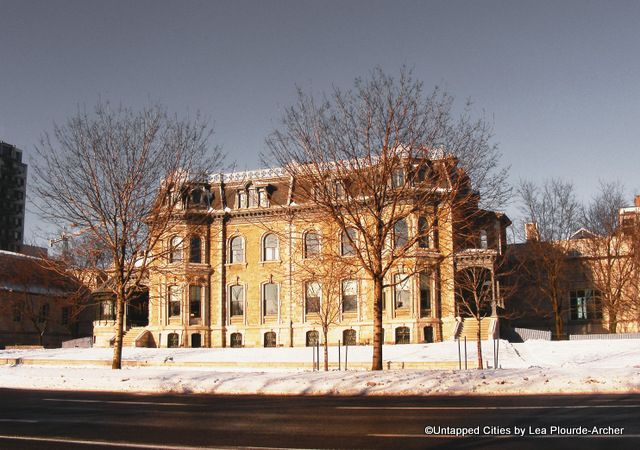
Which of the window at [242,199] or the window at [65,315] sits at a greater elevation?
the window at [242,199]

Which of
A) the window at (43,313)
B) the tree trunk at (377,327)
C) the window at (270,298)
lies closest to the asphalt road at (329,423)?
the tree trunk at (377,327)

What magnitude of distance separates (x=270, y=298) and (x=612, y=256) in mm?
23444

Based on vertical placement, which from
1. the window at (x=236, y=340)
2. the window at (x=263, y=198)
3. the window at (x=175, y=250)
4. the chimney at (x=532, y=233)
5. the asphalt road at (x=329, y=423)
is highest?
the window at (x=263, y=198)

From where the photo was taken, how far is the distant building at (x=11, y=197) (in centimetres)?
10038

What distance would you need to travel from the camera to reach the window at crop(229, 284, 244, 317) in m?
49.3

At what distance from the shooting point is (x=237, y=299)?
162ft

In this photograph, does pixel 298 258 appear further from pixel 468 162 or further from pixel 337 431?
pixel 337 431

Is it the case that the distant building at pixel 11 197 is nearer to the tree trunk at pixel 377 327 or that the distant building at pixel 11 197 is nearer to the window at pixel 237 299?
the window at pixel 237 299

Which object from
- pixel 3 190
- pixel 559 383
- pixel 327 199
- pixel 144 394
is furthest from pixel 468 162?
pixel 3 190

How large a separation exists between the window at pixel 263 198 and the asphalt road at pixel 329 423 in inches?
1276

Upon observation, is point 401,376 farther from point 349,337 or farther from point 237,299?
point 237,299

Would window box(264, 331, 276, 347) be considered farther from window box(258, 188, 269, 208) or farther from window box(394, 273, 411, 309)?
window box(394, 273, 411, 309)

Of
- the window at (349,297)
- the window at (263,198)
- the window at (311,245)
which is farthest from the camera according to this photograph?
the window at (263,198)

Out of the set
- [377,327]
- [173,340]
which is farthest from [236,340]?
[377,327]
